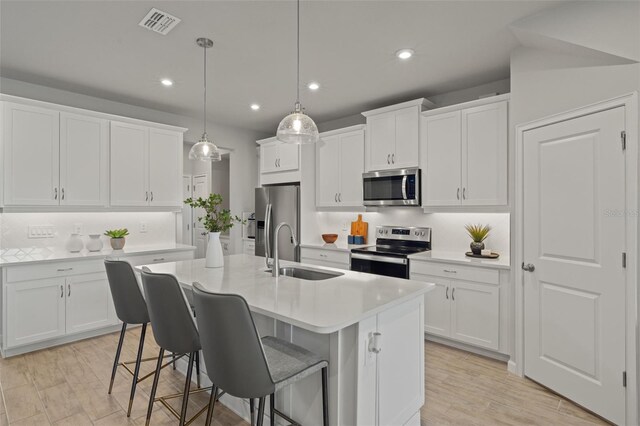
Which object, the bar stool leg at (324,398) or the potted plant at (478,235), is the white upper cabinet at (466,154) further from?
the bar stool leg at (324,398)

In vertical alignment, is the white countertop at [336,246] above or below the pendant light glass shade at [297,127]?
below

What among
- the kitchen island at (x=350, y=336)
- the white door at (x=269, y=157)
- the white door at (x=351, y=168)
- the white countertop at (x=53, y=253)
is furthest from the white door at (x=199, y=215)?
the kitchen island at (x=350, y=336)

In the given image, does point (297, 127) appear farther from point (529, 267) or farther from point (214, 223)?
point (529, 267)

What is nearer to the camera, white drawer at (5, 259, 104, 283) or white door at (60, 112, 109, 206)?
white drawer at (5, 259, 104, 283)

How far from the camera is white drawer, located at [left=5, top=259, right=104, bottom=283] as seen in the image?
10.4 ft

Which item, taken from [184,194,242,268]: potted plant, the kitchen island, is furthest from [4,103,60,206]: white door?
the kitchen island

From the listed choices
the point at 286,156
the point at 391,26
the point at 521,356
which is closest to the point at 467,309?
the point at 521,356

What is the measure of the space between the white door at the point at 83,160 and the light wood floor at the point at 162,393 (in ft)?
5.36

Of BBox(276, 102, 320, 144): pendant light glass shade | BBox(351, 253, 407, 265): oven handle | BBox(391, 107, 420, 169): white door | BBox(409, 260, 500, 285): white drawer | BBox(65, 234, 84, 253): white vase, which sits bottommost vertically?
BBox(409, 260, 500, 285): white drawer

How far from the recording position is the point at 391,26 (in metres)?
2.57

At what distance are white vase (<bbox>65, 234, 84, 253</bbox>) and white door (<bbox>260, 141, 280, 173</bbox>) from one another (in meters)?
2.66

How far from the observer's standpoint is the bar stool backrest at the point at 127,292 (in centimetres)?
223

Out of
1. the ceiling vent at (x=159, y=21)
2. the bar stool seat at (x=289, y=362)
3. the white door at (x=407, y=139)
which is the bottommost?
the bar stool seat at (x=289, y=362)

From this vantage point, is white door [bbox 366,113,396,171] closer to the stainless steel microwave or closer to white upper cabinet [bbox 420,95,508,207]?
the stainless steel microwave
